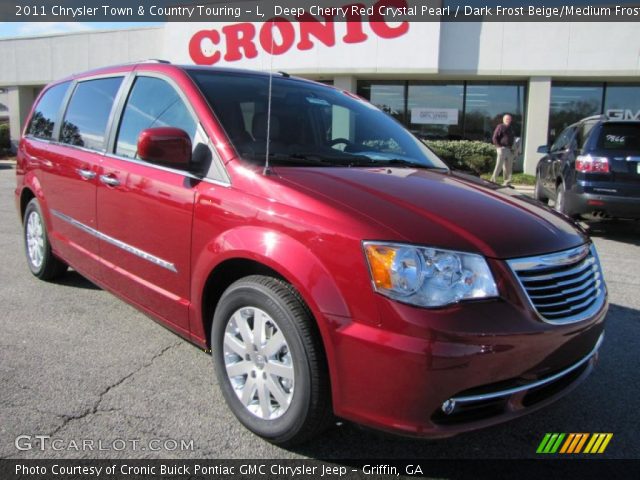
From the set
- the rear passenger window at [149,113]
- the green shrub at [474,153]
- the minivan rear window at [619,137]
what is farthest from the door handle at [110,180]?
the green shrub at [474,153]

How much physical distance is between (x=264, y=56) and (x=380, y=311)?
55.9 feet

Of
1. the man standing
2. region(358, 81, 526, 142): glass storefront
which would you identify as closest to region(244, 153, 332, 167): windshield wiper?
the man standing

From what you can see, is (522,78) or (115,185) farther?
(522,78)

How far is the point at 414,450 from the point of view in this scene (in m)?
2.62

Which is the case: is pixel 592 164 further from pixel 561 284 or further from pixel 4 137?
pixel 4 137

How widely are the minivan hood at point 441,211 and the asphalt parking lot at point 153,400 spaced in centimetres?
90

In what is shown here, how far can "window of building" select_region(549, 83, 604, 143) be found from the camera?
1633 cm

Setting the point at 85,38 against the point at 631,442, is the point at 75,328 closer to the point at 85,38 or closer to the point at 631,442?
the point at 631,442

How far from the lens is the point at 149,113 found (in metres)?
3.45

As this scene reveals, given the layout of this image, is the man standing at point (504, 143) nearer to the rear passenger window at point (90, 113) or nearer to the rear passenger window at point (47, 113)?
the rear passenger window at point (47, 113)

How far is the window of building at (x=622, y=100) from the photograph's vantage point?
53.1ft

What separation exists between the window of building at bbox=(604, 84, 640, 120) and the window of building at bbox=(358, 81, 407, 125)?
5.99 meters

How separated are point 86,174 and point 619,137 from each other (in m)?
6.66

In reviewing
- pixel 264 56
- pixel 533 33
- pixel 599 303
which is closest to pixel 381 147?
pixel 599 303
